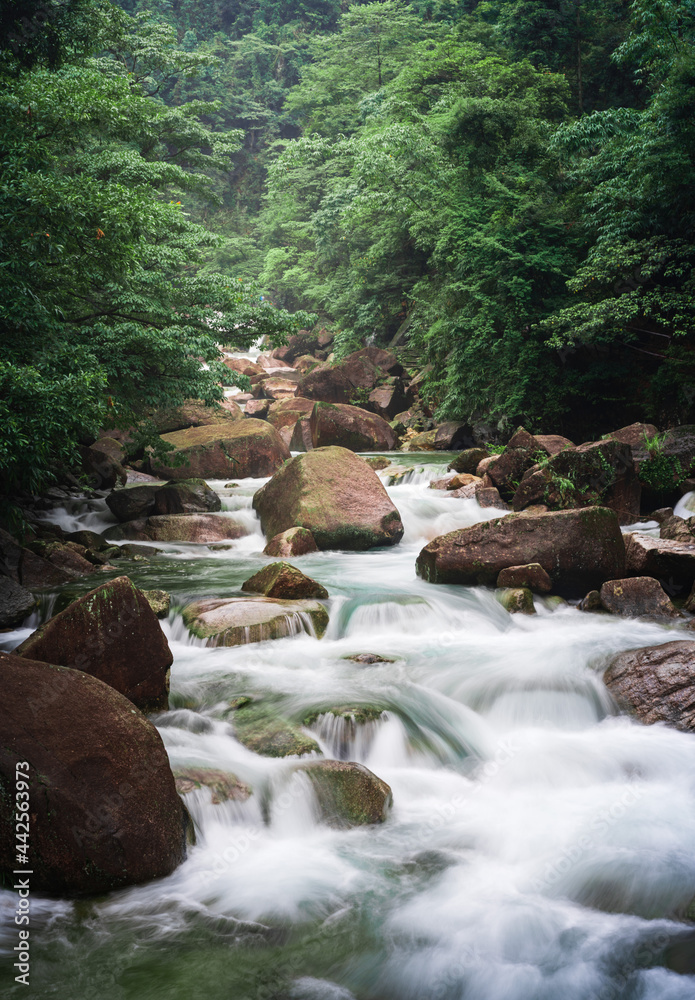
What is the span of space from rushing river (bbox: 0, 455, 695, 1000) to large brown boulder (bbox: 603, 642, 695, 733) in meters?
0.16

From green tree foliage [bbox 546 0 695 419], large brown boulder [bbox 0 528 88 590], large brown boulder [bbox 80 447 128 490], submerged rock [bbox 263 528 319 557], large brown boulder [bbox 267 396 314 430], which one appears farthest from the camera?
large brown boulder [bbox 267 396 314 430]

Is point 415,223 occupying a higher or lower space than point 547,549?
higher

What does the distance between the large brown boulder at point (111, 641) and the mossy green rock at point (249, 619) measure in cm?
145

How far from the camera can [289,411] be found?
22125mm

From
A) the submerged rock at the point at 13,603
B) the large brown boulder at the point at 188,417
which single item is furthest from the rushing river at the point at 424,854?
the large brown boulder at the point at 188,417

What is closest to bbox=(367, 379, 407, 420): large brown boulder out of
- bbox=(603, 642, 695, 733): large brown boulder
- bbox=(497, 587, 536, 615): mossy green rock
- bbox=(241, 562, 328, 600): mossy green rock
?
bbox=(497, 587, 536, 615): mossy green rock

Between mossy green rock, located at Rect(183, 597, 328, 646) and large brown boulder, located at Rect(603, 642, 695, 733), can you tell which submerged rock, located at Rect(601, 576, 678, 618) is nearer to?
large brown boulder, located at Rect(603, 642, 695, 733)

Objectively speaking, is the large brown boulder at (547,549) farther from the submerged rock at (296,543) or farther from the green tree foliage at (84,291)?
the green tree foliage at (84,291)

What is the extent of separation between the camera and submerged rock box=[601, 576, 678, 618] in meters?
7.25

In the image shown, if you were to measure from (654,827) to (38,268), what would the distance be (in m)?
7.54

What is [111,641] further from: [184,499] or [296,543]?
[184,499]

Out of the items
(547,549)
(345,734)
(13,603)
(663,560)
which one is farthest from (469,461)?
(345,734)

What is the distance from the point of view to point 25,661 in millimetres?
3586

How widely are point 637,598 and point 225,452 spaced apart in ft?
33.7
